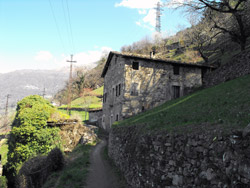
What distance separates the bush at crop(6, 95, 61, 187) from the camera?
15539 mm

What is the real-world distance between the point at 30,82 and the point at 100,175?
15490 centimetres

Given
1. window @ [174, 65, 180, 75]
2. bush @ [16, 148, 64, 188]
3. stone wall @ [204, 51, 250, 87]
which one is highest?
window @ [174, 65, 180, 75]

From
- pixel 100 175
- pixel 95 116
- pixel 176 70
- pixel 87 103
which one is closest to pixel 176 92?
pixel 176 70

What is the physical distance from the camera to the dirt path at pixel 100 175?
378 inches

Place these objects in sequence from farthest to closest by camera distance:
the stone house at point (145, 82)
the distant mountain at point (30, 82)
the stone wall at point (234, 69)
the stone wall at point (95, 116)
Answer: the distant mountain at point (30, 82) < the stone wall at point (95, 116) < the stone house at point (145, 82) < the stone wall at point (234, 69)

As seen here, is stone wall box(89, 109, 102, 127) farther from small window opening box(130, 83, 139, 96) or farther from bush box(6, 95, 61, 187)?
bush box(6, 95, 61, 187)

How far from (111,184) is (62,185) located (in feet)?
8.24

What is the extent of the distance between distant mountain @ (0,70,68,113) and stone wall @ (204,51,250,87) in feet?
361

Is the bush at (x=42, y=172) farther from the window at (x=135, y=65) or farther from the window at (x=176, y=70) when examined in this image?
the window at (x=176, y=70)

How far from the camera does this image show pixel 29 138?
15820 millimetres

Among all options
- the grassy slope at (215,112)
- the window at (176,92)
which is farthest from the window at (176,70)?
the grassy slope at (215,112)

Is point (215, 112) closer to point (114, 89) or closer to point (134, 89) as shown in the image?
point (134, 89)

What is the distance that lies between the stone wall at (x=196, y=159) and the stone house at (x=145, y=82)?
Answer: 11568 millimetres

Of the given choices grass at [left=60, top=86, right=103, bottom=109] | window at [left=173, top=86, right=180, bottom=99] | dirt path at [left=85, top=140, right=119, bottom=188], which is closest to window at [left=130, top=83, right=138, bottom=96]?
window at [left=173, top=86, right=180, bottom=99]
